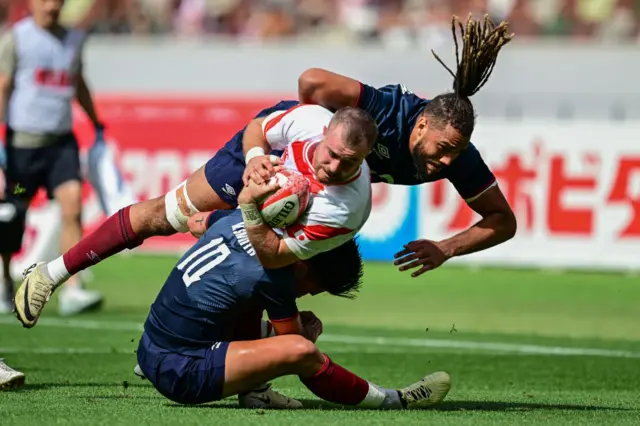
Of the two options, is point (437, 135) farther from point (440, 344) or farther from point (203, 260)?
point (440, 344)

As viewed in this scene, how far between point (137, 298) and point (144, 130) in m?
4.44

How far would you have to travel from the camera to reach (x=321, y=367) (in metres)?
6.80

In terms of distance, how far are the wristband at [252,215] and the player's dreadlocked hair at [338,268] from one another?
515 millimetres

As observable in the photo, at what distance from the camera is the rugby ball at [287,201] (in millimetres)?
6477

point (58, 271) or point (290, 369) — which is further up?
point (58, 271)

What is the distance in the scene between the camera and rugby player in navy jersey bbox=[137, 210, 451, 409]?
6.70 meters

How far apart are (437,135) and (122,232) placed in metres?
2.13

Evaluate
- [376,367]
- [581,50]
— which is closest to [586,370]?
[376,367]

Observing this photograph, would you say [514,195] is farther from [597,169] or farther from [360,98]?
[360,98]

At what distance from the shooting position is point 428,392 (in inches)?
285

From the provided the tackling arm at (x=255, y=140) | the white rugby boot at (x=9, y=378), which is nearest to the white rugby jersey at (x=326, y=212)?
the tackling arm at (x=255, y=140)

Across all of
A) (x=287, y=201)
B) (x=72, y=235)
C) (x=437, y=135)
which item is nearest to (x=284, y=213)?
(x=287, y=201)

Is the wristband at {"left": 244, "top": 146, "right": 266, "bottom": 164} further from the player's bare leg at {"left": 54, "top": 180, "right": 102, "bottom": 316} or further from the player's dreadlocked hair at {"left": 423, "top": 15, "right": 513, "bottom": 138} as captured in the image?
the player's bare leg at {"left": 54, "top": 180, "right": 102, "bottom": 316}

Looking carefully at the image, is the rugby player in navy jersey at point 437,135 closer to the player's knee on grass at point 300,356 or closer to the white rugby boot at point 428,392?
the white rugby boot at point 428,392
